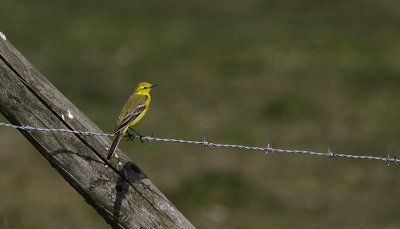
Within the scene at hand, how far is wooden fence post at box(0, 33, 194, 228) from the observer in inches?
167

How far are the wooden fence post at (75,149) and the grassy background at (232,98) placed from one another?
2.97 metres

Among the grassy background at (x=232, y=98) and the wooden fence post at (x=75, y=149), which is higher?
the grassy background at (x=232, y=98)

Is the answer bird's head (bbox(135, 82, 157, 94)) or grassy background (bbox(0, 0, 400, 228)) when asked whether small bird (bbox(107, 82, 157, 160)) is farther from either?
grassy background (bbox(0, 0, 400, 228))

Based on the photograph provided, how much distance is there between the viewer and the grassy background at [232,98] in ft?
39.0

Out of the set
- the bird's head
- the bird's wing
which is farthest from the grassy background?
the bird's head

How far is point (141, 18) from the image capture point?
21.9 m

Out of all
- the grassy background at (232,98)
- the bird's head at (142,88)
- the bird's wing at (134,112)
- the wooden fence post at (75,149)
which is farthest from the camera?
the grassy background at (232,98)

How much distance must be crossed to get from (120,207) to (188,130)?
35.0 feet

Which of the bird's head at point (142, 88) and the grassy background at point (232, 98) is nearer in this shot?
the bird's head at point (142, 88)

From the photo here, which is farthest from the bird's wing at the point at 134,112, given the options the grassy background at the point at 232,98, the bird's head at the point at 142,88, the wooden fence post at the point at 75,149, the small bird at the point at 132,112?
the wooden fence post at the point at 75,149

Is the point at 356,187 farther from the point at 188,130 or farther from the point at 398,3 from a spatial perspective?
the point at 398,3

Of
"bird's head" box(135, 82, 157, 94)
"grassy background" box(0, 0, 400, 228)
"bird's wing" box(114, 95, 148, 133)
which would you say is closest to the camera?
"bird's wing" box(114, 95, 148, 133)

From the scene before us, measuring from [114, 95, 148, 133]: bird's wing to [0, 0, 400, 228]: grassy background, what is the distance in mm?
1615

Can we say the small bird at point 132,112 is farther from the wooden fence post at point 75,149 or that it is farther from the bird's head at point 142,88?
the wooden fence post at point 75,149
